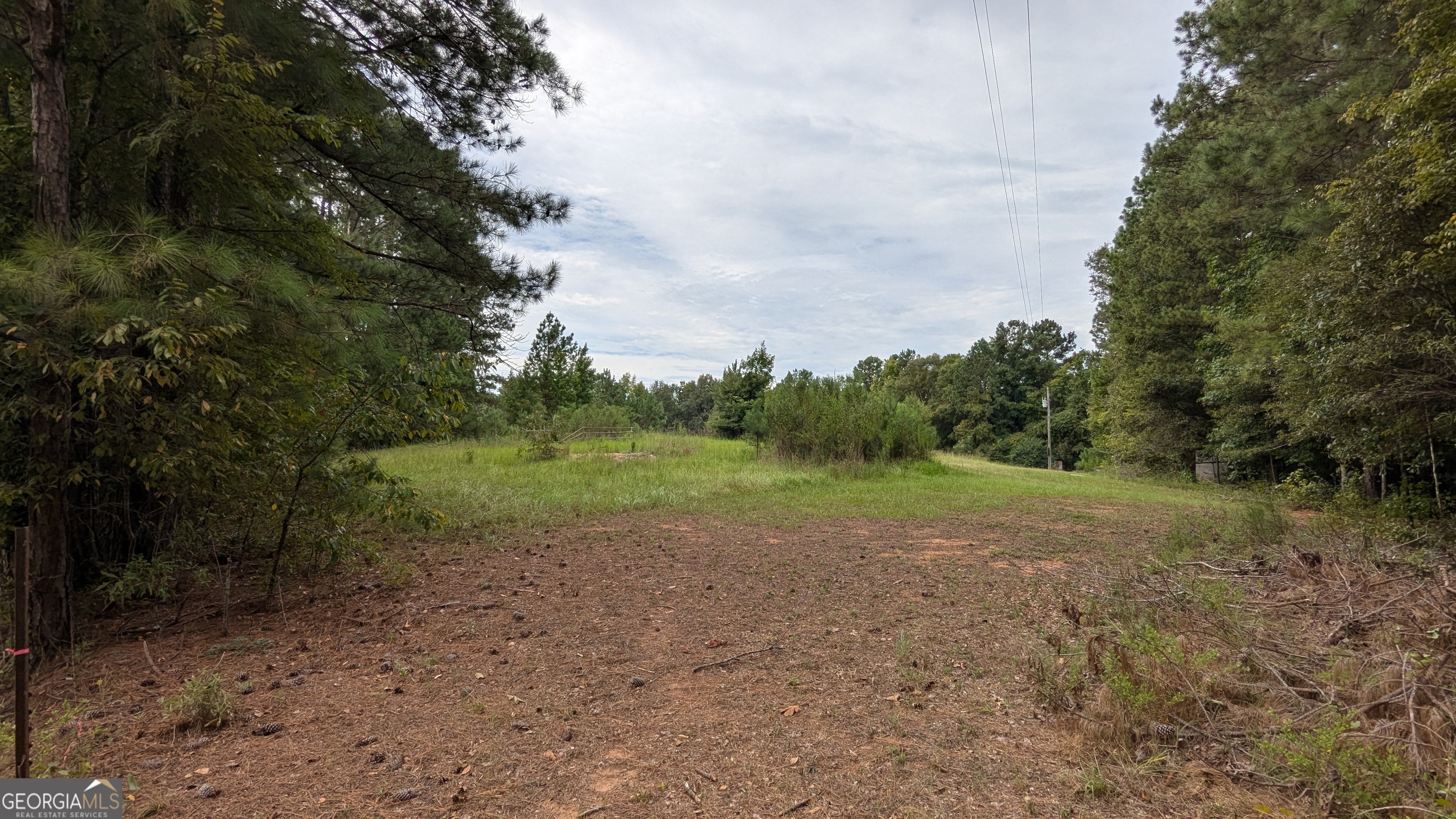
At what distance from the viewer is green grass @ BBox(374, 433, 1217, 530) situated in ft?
29.1

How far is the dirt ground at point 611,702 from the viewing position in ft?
7.03

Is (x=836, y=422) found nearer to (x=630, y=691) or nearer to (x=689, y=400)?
(x=630, y=691)

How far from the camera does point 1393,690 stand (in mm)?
2379

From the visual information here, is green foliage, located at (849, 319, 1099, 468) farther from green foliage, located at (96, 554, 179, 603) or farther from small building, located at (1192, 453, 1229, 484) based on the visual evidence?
green foliage, located at (96, 554, 179, 603)

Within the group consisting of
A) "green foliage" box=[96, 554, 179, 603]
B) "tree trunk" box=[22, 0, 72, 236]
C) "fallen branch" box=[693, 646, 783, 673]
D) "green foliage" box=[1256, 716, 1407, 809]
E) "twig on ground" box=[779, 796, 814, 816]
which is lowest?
"fallen branch" box=[693, 646, 783, 673]

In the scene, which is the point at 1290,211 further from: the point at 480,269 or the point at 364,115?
the point at 364,115

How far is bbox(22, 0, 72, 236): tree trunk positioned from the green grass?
4.70 meters

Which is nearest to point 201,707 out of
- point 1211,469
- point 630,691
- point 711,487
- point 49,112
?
point 630,691

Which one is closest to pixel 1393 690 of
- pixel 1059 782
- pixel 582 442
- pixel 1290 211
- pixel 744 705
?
pixel 1059 782

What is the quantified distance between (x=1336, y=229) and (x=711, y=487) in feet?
29.1

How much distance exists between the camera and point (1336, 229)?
6.16 metres

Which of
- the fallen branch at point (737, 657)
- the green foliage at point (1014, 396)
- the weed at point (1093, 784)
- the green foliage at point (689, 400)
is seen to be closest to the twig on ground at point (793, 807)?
the weed at point (1093, 784)

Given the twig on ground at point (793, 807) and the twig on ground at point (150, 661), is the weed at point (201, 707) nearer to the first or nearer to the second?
the twig on ground at point (150, 661)

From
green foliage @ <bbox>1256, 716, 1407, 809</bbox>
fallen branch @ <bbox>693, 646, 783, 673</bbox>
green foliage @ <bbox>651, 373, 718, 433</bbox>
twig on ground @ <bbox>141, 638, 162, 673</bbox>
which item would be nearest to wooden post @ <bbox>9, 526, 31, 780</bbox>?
twig on ground @ <bbox>141, 638, 162, 673</bbox>
